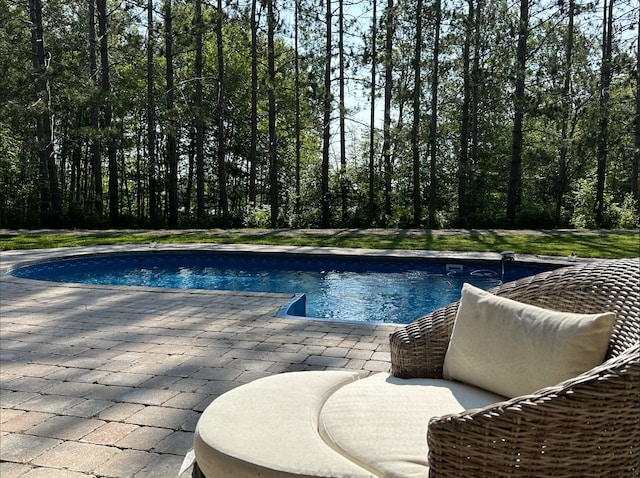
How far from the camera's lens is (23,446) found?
2.34m

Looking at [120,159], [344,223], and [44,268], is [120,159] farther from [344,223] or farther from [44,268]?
[44,268]

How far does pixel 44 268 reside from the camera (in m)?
8.11

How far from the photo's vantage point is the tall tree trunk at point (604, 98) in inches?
539

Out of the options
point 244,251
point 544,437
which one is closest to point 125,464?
point 544,437

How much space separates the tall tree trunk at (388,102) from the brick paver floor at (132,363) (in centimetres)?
1016

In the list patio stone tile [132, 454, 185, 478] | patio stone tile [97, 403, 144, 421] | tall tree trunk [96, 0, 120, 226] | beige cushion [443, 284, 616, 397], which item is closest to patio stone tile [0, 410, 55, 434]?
patio stone tile [97, 403, 144, 421]

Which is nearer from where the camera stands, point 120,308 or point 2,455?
point 2,455

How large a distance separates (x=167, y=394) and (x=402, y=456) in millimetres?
1806

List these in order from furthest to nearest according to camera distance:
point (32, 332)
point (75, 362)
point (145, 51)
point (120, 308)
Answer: point (145, 51)
point (120, 308)
point (32, 332)
point (75, 362)

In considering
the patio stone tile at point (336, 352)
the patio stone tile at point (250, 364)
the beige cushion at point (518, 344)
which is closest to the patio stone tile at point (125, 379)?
the patio stone tile at point (250, 364)

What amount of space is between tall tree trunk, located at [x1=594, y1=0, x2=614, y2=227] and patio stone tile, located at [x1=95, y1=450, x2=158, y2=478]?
1397 cm

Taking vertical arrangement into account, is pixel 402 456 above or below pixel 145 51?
below

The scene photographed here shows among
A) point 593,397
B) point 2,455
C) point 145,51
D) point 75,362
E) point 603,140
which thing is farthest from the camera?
point 145,51

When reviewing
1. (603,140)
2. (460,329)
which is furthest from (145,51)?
(460,329)
